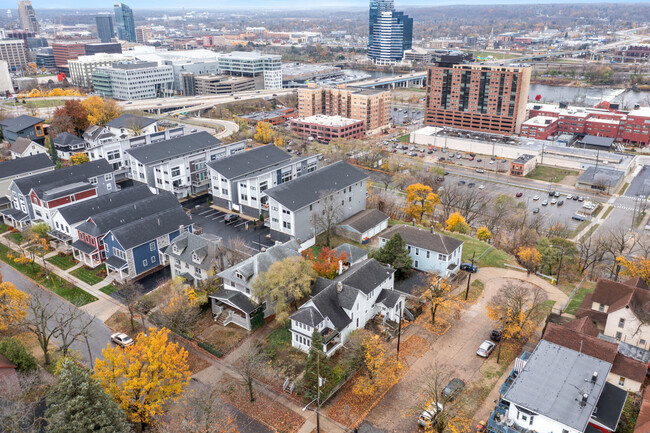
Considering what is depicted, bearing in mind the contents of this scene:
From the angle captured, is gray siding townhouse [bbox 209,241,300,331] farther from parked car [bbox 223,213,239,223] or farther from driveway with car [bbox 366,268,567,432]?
parked car [bbox 223,213,239,223]

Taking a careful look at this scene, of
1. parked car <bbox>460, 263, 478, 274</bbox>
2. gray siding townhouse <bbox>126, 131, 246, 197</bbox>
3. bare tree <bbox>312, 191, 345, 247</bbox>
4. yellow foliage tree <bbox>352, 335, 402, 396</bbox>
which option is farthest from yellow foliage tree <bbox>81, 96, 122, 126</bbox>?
yellow foliage tree <bbox>352, 335, 402, 396</bbox>

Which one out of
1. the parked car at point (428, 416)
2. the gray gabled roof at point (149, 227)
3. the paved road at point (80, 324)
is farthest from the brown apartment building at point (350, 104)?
the parked car at point (428, 416)

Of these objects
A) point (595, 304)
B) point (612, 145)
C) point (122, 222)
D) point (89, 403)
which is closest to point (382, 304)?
point (595, 304)

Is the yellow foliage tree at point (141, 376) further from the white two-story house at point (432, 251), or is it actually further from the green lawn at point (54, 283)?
the white two-story house at point (432, 251)

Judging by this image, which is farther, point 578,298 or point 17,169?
point 17,169

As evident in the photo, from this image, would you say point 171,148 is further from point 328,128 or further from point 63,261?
point 328,128

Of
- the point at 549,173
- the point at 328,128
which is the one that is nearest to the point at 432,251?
the point at 549,173
